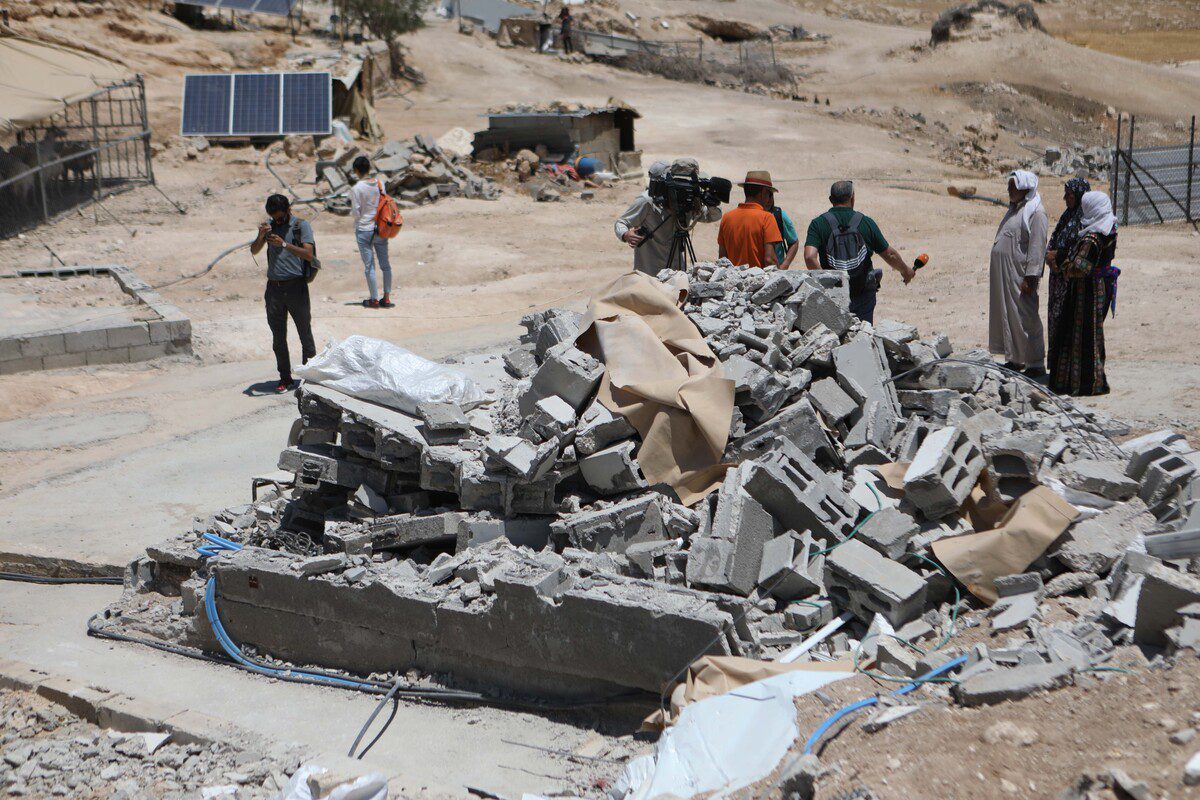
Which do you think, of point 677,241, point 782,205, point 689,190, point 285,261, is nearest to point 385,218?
point 285,261

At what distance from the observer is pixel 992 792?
11.0ft

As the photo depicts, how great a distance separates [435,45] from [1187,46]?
1106 inches

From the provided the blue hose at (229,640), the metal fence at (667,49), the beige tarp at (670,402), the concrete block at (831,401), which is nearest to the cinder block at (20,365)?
the blue hose at (229,640)

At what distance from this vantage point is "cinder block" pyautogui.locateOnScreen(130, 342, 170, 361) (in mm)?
11578

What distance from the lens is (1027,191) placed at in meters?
8.41

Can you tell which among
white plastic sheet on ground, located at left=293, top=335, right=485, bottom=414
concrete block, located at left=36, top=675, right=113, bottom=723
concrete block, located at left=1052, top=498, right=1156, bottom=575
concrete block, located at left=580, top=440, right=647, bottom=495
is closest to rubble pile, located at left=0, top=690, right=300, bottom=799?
concrete block, located at left=36, top=675, right=113, bottom=723

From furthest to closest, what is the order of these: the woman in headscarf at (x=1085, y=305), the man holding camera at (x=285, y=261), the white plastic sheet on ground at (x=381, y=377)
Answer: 1. the man holding camera at (x=285, y=261)
2. the woman in headscarf at (x=1085, y=305)
3. the white plastic sheet on ground at (x=381, y=377)

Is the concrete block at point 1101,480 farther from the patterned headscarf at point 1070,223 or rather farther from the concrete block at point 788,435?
the patterned headscarf at point 1070,223

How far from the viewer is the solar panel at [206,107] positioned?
2180 cm

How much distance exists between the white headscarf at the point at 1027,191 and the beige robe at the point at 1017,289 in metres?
0.03

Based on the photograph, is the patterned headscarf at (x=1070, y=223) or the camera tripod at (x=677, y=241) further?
the camera tripod at (x=677, y=241)

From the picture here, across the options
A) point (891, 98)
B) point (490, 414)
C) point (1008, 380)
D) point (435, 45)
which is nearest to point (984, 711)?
point (490, 414)

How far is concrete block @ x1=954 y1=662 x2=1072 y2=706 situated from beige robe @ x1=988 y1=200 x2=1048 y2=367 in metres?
5.25

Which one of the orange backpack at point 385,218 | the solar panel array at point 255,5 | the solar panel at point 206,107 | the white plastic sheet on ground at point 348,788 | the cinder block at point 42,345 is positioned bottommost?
the white plastic sheet on ground at point 348,788
